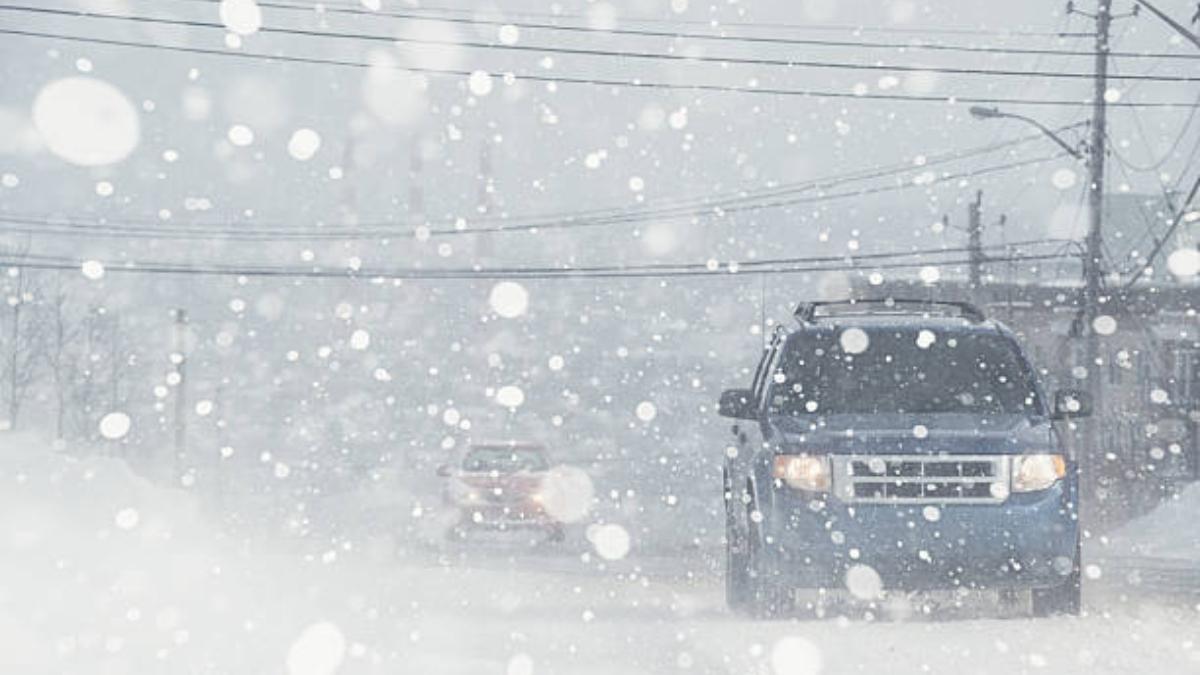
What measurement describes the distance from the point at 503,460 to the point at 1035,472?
562 inches

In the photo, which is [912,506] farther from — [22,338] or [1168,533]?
[22,338]

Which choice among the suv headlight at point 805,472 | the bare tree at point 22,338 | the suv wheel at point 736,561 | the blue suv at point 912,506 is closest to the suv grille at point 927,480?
the blue suv at point 912,506

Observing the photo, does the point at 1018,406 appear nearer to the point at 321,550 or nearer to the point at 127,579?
the point at 127,579

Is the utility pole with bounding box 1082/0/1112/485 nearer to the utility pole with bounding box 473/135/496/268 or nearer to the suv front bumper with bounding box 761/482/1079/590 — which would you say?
the suv front bumper with bounding box 761/482/1079/590

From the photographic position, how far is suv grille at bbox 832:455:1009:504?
9891 millimetres

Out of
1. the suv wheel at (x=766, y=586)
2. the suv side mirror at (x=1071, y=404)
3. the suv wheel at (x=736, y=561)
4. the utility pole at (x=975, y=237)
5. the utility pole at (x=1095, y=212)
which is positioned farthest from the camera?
the utility pole at (x=975, y=237)

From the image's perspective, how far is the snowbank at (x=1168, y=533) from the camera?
89.3 ft

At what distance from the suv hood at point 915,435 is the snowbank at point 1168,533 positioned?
15.9m

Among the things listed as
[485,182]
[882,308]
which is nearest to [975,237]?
[882,308]

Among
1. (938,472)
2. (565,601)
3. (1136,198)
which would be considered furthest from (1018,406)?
(1136,198)

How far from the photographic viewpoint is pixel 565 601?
12727 mm

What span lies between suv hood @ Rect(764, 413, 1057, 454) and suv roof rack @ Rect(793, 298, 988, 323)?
1.49m

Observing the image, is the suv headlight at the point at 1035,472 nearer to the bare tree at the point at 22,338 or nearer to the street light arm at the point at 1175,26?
the street light arm at the point at 1175,26

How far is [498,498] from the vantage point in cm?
2311
